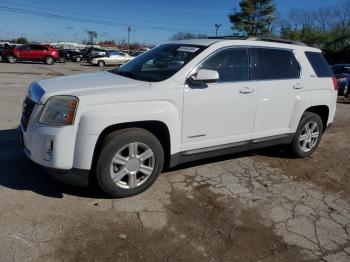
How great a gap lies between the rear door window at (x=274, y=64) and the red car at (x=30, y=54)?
29263 mm

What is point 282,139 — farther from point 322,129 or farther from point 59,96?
point 59,96

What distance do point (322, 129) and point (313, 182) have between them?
150 cm

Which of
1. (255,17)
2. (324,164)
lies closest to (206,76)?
(324,164)

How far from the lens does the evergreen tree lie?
2309 inches

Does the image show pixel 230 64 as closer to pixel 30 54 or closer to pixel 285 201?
pixel 285 201

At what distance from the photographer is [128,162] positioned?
4.04m

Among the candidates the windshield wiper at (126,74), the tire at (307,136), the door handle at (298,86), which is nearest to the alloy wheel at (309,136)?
the tire at (307,136)

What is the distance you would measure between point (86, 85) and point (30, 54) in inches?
1188

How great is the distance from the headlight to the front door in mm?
1310

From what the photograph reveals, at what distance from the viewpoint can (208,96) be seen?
4.45 m

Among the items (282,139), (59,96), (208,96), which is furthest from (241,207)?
(59,96)

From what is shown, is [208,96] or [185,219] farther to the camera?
[208,96]

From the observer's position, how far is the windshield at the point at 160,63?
443cm

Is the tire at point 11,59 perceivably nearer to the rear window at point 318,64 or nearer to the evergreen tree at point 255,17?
the rear window at point 318,64
